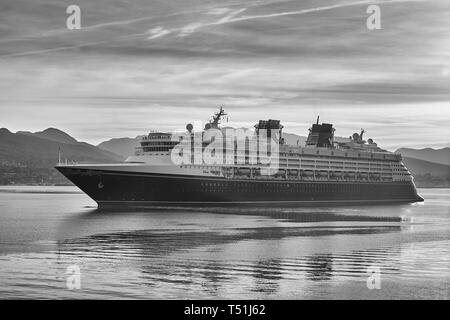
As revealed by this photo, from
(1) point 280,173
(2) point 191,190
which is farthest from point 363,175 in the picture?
(2) point 191,190

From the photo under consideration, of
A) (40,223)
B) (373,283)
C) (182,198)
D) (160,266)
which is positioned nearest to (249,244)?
(160,266)

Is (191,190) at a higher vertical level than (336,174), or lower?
lower

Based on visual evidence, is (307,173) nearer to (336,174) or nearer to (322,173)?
(322,173)

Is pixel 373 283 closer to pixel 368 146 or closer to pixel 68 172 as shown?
pixel 68 172

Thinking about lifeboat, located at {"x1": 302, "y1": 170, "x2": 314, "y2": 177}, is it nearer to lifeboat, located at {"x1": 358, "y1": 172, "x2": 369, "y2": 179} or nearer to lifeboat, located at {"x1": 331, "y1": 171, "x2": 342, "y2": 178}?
lifeboat, located at {"x1": 331, "y1": 171, "x2": 342, "y2": 178}

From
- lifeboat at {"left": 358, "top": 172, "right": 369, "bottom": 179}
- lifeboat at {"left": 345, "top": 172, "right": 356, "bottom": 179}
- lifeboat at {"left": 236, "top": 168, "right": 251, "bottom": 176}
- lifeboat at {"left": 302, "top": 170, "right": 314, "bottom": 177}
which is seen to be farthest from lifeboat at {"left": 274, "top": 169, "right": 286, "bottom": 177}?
lifeboat at {"left": 358, "top": 172, "right": 369, "bottom": 179}
